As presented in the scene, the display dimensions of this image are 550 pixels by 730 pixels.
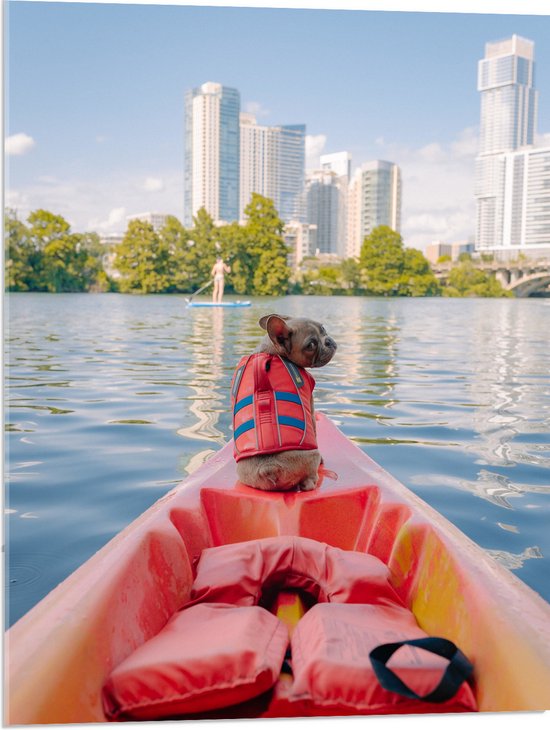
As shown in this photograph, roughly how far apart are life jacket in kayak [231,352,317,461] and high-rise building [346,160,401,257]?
2009 inches

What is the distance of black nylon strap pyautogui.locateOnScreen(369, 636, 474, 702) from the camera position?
1.36 metres

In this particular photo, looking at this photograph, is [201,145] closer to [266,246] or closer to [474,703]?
[266,246]

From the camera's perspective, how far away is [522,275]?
39719mm

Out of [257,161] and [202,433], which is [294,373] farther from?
[257,161]

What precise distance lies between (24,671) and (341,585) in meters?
0.85

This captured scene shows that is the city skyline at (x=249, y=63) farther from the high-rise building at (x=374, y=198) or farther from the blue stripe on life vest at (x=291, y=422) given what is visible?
the high-rise building at (x=374, y=198)

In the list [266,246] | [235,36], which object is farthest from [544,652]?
[266,246]

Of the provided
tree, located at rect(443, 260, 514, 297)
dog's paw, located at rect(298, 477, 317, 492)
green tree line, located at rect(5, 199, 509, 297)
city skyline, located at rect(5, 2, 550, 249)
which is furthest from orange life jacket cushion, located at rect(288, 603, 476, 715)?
tree, located at rect(443, 260, 514, 297)

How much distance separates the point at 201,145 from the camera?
3753cm

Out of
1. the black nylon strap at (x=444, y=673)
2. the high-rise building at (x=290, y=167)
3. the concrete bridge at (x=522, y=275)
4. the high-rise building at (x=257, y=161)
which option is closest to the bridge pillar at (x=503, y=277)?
the concrete bridge at (x=522, y=275)

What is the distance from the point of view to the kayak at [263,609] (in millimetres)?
1357

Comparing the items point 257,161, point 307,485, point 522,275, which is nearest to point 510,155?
point 307,485

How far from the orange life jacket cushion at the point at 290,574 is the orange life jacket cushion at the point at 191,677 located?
0.36 m

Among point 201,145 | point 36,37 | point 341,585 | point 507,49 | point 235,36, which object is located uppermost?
point 201,145
